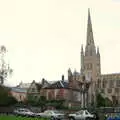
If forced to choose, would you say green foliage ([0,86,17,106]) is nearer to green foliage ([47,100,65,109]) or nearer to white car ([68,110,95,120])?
green foliage ([47,100,65,109])

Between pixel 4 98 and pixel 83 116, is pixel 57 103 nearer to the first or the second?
pixel 4 98

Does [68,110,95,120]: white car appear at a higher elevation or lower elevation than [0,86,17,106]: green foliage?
lower

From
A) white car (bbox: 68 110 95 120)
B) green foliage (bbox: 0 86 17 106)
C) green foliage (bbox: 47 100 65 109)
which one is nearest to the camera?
white car (bbox: 68 110 95 120)

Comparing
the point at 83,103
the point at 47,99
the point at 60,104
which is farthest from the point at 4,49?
the point at 83,103

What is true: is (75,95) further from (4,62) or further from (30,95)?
(4,62)

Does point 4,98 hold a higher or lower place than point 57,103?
higher

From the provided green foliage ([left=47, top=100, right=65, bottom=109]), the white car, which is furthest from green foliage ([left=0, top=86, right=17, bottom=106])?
the white car

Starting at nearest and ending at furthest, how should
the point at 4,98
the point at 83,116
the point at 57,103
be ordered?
the point at 83,116
the point at 4,98
the point at 57,103

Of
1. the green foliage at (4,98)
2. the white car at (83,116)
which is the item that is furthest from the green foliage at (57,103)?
the white car at (83,116)

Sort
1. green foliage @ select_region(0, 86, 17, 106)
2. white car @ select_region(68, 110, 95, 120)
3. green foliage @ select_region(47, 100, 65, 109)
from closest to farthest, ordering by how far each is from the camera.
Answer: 1. white car @ select_region(68, 110, 95, 120)
2. green foliage @ select_region(0, 86, 17, 106)
3. green foliage @ select_region(47, 100, 65, 109)

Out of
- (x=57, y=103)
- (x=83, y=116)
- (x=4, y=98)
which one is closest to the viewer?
(x=83, y=116)

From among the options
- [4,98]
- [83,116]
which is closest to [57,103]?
[4,98]

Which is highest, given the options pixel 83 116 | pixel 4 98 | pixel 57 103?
pixel 4 98

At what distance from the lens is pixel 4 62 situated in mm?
81312
